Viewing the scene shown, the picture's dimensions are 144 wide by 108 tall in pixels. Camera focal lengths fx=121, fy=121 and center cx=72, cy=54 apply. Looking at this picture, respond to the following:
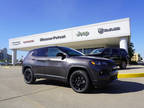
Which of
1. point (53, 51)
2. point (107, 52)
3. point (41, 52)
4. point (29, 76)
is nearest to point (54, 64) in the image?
point (53, 51)

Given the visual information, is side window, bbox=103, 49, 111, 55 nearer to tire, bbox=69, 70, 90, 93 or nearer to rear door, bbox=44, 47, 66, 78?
rear door, bbox=44, 47, 66, 78

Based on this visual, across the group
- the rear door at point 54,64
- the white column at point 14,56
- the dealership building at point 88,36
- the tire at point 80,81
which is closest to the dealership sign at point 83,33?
the dealership building at point 88,36

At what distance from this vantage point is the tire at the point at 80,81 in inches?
160

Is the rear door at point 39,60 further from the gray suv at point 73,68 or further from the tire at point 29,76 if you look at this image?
the tire at point 29,76

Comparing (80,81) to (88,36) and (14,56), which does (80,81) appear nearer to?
(88,36)

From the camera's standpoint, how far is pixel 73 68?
14.5 ft

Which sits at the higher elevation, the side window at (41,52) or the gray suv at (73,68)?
the side window at (41,52)

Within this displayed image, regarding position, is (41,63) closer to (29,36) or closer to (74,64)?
(74,64)

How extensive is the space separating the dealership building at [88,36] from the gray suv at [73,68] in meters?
13.3

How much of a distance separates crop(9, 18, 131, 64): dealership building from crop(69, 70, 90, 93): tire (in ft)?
44.8

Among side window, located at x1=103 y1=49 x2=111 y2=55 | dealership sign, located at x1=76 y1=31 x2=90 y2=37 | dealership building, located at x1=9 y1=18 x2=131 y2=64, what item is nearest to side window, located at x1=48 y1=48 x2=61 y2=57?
side window, located at x1=103 y1=49 x2=111 y2=55

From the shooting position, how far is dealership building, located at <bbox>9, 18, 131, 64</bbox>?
53.5ft

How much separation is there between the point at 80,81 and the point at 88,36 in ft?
49.6

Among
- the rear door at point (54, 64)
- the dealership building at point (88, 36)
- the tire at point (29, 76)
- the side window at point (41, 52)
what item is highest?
the dealership building at point (88, 36)
